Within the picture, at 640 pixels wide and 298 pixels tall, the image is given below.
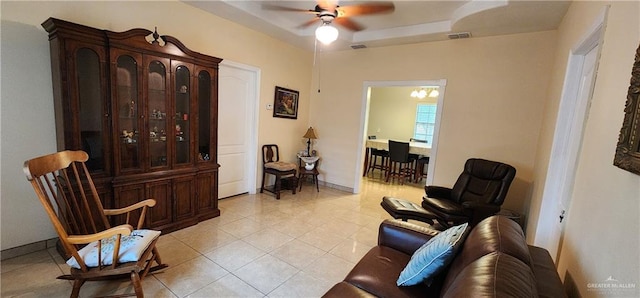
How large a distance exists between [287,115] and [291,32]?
4.86ft

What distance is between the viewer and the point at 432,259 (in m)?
1.41

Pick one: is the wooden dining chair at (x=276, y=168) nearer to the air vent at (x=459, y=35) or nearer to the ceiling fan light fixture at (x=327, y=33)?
the ceiling fan light fixture at (x=327, y=33)

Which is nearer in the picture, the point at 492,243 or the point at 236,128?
the point at 492,243

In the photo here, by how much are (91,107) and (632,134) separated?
11.9 ft

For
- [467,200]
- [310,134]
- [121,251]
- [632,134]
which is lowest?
[121,251]

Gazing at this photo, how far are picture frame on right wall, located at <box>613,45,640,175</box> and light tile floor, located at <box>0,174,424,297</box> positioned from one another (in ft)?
6.43

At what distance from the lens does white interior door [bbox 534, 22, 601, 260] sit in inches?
79.5

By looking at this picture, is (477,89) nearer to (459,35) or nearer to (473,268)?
(459,35)

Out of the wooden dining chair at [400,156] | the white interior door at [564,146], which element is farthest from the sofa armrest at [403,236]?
the wooden dining chair at [400,156]

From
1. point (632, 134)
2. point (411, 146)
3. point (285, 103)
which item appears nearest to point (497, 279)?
point (632, 134)

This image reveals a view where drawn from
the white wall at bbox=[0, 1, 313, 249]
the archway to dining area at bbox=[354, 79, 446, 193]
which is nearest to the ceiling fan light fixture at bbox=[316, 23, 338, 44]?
the white wall at bbox=[0, 1, 313, 249]

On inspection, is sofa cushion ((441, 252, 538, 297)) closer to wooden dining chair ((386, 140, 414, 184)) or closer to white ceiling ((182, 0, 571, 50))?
white ceiling ((182, 0, 571, 50))

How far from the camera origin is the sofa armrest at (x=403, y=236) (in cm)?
196

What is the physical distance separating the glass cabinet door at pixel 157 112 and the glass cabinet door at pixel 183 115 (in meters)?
0.15
